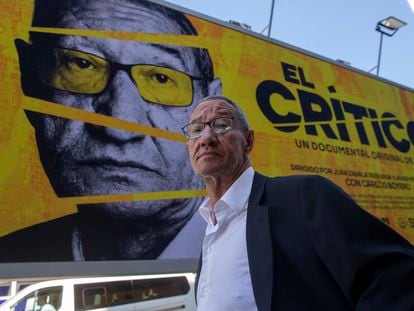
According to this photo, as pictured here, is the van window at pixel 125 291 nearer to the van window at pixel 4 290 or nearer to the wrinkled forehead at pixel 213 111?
the van window at pixel 4 290

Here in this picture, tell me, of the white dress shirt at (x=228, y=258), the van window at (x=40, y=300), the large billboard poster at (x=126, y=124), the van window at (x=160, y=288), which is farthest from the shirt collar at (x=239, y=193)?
the van window at (x=160, y=288)

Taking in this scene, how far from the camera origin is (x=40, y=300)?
2.42 m

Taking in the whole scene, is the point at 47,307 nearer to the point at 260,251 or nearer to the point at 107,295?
the point at 107,295

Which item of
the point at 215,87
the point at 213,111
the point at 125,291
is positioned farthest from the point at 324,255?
the point at 125,291

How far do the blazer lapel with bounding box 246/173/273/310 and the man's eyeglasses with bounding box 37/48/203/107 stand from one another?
1.73 m

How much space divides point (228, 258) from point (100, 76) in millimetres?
1856

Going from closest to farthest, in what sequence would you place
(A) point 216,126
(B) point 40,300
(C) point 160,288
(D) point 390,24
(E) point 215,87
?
(A) point 216,126, (B) point 40,300, (E) point 215,87, (C) point 160,288, (D) point 390,24

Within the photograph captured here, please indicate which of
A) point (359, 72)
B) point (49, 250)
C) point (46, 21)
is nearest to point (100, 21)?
point (46, 21)

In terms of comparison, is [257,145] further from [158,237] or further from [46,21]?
[46,21]

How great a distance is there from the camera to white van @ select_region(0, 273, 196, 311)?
2318 mm

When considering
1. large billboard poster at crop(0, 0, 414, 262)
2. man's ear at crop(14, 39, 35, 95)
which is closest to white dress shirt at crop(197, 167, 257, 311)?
large billboard poster at crop(0, 0, 414, 262)

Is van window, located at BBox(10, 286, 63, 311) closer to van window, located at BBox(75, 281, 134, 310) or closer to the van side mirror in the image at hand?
the van side mirror

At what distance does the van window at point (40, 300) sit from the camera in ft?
7.23

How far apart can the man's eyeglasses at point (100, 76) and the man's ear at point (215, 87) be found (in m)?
0.11
